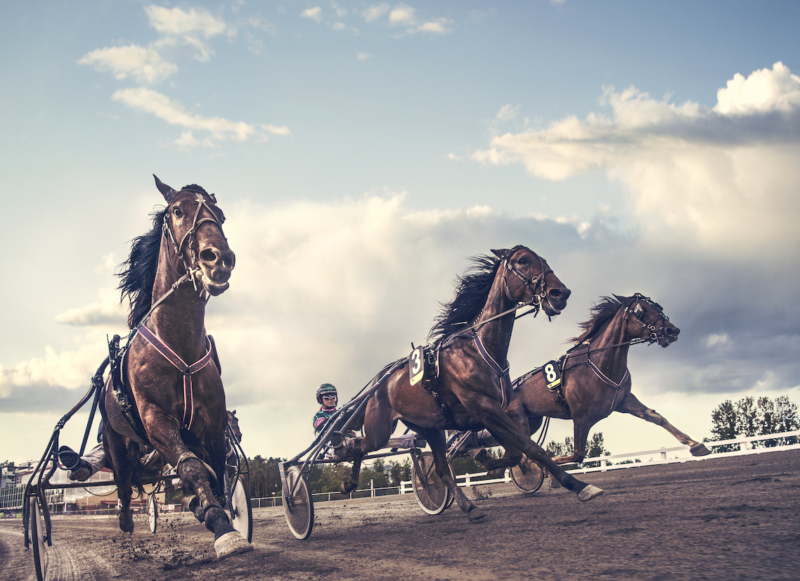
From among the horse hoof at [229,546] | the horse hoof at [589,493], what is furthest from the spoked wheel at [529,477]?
the horse hoof at [229,546]

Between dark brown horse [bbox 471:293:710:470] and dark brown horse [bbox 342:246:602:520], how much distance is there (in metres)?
2.62

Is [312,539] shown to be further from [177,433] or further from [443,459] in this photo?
[177,433]

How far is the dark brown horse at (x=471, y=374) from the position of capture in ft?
21.4

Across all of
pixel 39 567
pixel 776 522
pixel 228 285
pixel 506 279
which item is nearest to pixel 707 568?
pixel 776 522

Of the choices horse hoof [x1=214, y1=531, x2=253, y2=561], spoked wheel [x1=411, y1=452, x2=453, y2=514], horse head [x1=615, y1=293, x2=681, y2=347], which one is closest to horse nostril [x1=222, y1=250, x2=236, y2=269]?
horse hoof [x1=214, y1=531, x2=253, y2=561]

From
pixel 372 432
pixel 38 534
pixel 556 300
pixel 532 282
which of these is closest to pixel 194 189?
pixel 38 534

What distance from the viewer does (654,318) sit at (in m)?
9.80

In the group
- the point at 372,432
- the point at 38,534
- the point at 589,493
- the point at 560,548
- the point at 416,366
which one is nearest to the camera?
the point at 560,548

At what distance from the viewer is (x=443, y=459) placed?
7.69 meters

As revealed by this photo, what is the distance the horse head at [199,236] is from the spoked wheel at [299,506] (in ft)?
11.4

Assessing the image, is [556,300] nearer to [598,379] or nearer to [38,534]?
[598,379]

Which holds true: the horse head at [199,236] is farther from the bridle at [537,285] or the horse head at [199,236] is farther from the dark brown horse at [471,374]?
the bridle at [537,285]

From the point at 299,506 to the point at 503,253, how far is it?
12.8ft

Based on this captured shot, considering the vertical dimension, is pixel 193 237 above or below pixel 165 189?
below
